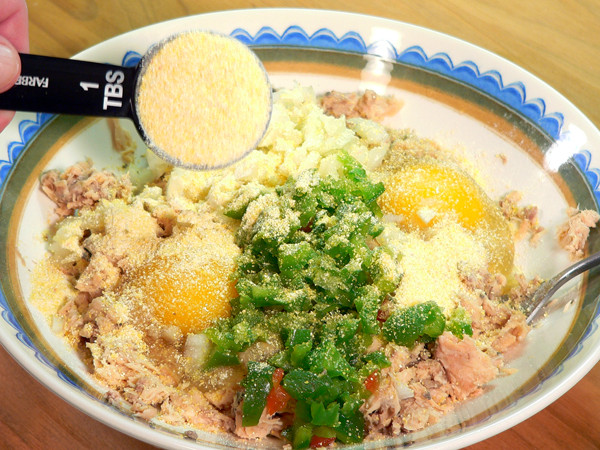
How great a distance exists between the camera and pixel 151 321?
1981 mm

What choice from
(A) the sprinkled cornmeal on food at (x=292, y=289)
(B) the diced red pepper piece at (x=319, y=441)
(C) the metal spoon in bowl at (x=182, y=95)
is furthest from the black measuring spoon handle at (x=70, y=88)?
(B) the diced red pepper piece at (x=319, y=441)

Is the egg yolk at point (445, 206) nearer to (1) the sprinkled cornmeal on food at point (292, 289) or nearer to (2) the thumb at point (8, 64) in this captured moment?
(1) the sprinkled cornmeal on food at point (292, 289)

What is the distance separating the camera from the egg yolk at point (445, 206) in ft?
7.48

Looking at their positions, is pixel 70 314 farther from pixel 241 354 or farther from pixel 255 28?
pixel 255 28

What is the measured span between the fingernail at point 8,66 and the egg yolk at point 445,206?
141 cm

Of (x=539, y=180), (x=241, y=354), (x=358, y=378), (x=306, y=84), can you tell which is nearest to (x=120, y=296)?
(x=241, y=354)

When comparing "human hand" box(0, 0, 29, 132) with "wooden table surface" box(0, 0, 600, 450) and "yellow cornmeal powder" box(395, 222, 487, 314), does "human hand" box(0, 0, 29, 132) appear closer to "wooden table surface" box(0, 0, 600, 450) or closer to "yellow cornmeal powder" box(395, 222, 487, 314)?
"wooden table surface" box(0, 0, 600, 450)

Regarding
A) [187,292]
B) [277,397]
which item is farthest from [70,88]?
[277,397]

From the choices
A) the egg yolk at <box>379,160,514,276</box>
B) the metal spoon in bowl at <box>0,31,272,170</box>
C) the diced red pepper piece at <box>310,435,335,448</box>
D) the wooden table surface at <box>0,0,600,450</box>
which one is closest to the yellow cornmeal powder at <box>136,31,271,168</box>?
the metal spoon in bowl at <box>0,31,272,170</box>

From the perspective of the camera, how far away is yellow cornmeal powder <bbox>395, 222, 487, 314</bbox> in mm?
1965

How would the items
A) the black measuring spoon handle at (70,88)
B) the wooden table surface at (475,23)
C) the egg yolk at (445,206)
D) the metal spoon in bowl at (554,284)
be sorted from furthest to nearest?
the wooden table surface at (475,23), the egg yolk at (445,206), the metal spoon in bowl at (554,284), the black measuring spoon handle at (70,88)

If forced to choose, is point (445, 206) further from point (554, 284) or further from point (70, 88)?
point (70, 88)

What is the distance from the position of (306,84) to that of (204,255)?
1.16 metres

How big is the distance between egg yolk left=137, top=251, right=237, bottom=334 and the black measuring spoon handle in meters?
0.61
